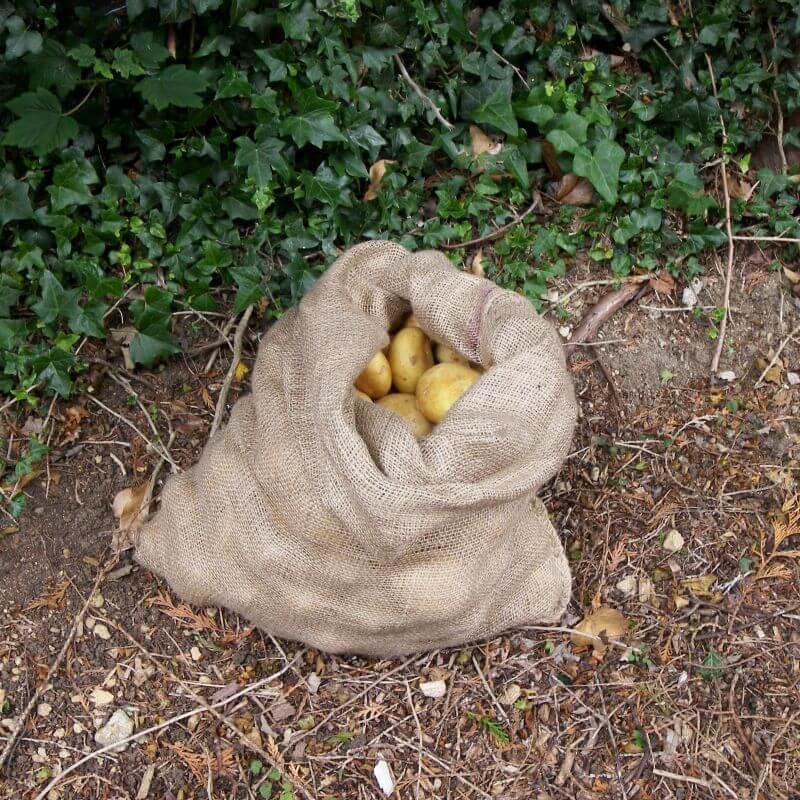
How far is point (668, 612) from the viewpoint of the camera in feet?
8.64

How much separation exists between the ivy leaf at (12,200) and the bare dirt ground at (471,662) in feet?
1.84

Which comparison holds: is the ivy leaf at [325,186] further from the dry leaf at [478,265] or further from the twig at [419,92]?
the dry leaf at [478,265]

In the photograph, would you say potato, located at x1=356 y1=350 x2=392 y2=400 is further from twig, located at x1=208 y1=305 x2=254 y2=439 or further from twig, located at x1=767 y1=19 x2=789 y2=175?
twig, located at x1=767 y1=19 x2=789 y2=175

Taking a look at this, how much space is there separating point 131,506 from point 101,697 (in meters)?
0.58

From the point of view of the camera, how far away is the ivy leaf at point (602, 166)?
113 inches

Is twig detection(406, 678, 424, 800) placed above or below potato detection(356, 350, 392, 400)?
below

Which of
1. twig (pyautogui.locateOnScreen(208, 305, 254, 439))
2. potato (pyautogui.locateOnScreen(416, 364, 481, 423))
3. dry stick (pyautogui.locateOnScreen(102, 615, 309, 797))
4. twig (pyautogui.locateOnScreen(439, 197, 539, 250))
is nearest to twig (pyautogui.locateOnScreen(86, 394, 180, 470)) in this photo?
twig (pyautogui.locateOnScreen(208, 305, 254, 439))

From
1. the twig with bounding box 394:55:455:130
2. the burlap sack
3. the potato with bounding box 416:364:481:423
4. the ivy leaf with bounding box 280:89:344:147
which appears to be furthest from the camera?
the twig with bounding box 394:55:455:130

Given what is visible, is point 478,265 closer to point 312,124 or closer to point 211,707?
point 312,124

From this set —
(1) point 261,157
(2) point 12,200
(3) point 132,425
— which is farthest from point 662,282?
(2) point 12,200

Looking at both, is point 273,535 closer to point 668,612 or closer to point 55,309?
point 55,309

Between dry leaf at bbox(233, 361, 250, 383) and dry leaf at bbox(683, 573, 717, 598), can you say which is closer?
dry leaf at bbox(683, 573, 717, 598)

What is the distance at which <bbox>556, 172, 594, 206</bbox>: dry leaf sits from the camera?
9.80ft

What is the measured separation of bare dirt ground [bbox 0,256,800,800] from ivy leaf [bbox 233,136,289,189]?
520mm
